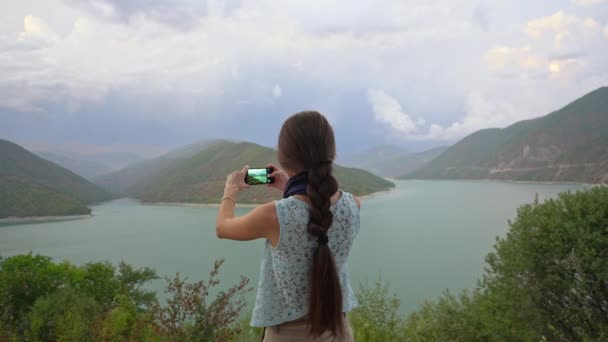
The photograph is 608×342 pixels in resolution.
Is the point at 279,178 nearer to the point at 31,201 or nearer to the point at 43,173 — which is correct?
the point at 31,201

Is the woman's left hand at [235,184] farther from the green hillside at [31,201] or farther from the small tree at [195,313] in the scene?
the green hillside at [31,201]

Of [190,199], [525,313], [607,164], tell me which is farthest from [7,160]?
[607,164]

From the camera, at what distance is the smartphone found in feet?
4.30

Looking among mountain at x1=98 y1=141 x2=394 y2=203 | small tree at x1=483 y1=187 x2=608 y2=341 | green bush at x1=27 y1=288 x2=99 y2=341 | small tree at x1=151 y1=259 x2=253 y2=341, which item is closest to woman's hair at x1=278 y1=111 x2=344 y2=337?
small tree at x1=151 y1=259 x2=253 y2=341

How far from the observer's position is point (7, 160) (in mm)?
73625

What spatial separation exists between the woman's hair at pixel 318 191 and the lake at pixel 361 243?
56.2 feet

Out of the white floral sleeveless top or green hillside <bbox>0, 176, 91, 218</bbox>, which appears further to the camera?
green hillside <bbox>0, 176, 91, 218</bbox>

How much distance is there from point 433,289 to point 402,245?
10945mm

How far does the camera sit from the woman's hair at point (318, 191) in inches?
42.8

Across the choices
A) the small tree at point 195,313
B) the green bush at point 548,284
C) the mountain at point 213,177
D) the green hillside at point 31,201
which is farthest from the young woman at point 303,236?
the green hillside at point 31,201

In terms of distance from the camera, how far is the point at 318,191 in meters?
1.09

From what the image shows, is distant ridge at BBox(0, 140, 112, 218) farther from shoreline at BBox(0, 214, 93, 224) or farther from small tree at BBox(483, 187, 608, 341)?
small tree at BBox(483, 187, 608, 341)

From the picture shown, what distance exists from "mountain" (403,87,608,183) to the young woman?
244 ft

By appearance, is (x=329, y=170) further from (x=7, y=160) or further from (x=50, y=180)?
(x=7, y=160)
